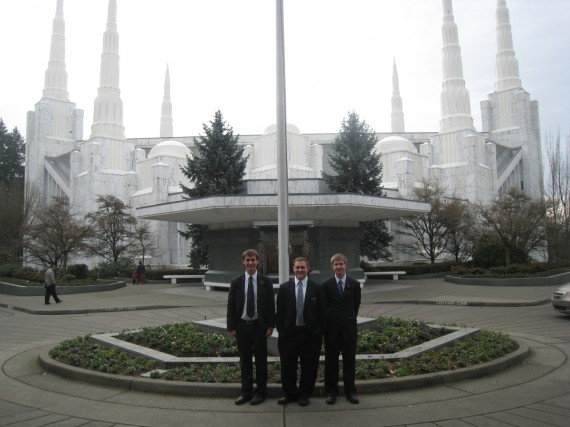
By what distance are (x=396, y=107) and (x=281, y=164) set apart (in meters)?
→ 62.0

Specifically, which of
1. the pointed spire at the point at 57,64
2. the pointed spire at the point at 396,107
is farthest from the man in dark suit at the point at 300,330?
the pointed spire at the point at 396,107

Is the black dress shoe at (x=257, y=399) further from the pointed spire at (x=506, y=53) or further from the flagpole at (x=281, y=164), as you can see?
the pointed spire at (x=506, y=53)

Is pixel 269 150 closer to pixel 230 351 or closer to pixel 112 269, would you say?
pixel 112 269

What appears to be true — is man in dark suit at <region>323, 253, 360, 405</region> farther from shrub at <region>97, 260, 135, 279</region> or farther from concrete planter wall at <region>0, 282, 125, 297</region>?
shrub at <region>97, 260, 135, 279</region>

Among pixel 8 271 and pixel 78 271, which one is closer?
pixel 78 271

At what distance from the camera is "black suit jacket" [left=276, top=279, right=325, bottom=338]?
523 centimetres

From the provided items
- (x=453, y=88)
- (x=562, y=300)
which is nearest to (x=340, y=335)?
(x=562, y=300)

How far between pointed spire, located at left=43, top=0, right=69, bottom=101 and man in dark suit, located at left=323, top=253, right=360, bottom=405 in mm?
57924

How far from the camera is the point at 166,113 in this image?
67.9 metres

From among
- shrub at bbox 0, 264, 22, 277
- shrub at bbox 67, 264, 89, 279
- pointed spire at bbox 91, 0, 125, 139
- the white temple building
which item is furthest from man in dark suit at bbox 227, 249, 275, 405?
pointed spire at bbox 91, 0, 125, 139

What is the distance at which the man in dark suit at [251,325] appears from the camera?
17.6 feet

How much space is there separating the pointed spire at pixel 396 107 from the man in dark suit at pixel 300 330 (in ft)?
206

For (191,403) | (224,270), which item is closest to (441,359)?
(191,403)

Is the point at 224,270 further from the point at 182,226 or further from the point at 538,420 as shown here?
the point at 182,226
